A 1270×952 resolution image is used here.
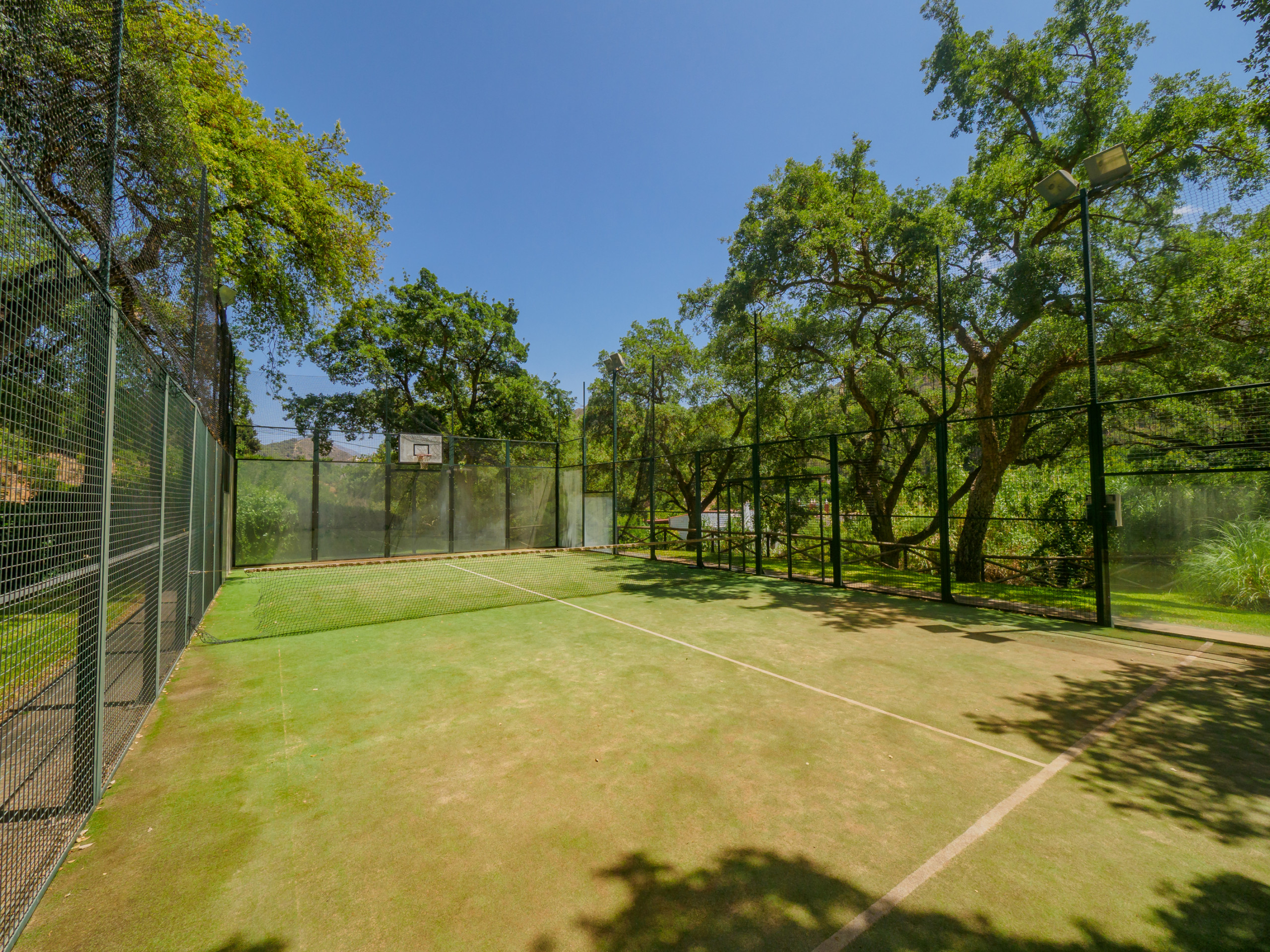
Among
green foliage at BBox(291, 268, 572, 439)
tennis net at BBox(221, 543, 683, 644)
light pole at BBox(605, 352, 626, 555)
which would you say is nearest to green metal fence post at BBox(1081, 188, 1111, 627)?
tennis net at BBox(221, 543, 683, 644)

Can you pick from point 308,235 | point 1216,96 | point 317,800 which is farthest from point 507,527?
point 1216,96

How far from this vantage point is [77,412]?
2211mm

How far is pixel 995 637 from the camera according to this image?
598 cm

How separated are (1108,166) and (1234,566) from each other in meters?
5.08

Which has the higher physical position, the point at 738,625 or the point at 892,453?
the point at 892,453

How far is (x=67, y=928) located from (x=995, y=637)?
7482mm

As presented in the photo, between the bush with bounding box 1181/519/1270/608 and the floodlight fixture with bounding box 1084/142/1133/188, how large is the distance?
4.38 m

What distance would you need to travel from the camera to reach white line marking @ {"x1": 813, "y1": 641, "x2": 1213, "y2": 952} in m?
1.83

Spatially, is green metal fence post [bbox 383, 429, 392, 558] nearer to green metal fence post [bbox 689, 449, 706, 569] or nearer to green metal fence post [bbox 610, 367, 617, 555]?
green metal fence post [bbox 610, 367, 617, 555]

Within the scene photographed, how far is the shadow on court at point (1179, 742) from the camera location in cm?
264

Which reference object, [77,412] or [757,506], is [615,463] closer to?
[757,506]

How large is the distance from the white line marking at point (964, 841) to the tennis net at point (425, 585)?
6.32 metres

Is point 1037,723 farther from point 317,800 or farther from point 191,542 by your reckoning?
point 191,542

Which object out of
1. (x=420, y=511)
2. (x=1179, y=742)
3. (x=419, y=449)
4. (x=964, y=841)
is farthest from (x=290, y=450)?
(x=1179, y=742)
